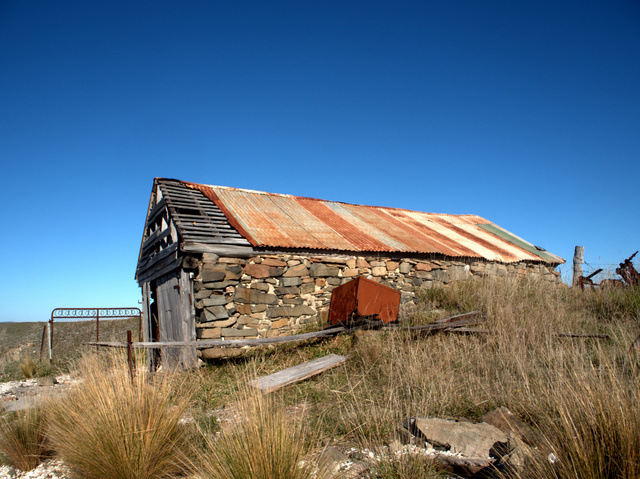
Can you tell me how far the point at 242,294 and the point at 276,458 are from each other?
16.2ft

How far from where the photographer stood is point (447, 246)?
1135 cm

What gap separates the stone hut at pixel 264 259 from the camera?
7.27m

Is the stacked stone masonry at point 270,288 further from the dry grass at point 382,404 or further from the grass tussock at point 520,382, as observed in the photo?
the grass tussock at point 520,382

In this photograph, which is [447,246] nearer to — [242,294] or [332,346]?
[332,346]

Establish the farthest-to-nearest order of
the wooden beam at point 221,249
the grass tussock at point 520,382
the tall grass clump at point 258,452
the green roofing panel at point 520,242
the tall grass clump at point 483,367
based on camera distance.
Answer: the green roofing panel at point 520,242
the wooden beam at point 221,249
the tall grass clump at point 483,367
the tall grass clump at point 258,452
the grass tussock at point 520,382

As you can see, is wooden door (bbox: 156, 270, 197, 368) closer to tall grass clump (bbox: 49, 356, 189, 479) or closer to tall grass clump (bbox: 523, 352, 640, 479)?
tall grass clump (bbox: 49, 356, 189, 479)

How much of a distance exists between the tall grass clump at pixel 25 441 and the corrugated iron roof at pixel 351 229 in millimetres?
4194

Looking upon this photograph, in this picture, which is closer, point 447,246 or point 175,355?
point 175,355

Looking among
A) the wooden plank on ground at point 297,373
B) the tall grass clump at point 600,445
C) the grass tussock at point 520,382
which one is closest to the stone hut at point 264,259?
the wooden plank on ground at point 297,373

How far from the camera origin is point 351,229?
34.3 feet

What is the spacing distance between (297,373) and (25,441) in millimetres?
3263

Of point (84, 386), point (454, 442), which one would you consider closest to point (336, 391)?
point (454, 442)

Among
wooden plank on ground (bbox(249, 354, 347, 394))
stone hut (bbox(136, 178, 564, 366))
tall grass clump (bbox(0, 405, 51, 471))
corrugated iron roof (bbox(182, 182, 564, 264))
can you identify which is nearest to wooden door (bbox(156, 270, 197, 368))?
stone hut (bbox(136, 178, 564, 366))

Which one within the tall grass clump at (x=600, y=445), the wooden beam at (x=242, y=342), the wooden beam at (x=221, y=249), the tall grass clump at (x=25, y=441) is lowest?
the tall grass clump at (x=25, y=441)
